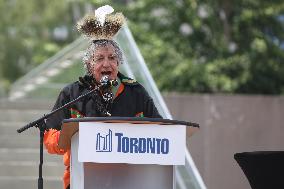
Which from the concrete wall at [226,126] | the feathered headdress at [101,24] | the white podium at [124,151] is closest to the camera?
the white podium at [124,151]

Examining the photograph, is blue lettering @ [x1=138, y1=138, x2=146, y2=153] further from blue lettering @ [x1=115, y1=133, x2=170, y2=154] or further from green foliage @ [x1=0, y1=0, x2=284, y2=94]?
green foliage @ [x1=0, y1=0, x2=284, y2=94]

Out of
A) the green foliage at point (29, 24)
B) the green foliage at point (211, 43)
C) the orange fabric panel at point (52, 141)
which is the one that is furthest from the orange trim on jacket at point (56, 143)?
the green foliage at point (29, 24)

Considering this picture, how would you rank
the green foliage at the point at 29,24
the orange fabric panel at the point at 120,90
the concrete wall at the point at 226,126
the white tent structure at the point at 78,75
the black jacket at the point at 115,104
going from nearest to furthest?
the black jacket at the point at 115,104, the orange fabric panel at the point at 120,90, the white tent structure at the point at 78,75, the concrete wall at the point at 226,126, the green foliage at the point at 29,24

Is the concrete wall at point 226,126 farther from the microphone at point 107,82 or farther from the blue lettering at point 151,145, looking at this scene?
the blue lettering at point 151,145

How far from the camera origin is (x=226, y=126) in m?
13.1

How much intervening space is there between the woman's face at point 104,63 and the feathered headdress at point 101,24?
0.14 metres

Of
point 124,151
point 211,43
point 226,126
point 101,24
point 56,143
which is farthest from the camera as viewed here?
point 211,43

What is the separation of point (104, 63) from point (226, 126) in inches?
314

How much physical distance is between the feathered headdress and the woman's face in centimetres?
14

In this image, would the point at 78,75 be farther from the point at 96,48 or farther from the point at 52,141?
the point at 52,141

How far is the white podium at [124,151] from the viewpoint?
454cm

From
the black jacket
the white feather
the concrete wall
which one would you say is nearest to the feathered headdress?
the white feather

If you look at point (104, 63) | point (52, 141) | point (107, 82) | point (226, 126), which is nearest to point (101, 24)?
point (104, 63)

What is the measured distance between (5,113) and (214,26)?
5530mm
